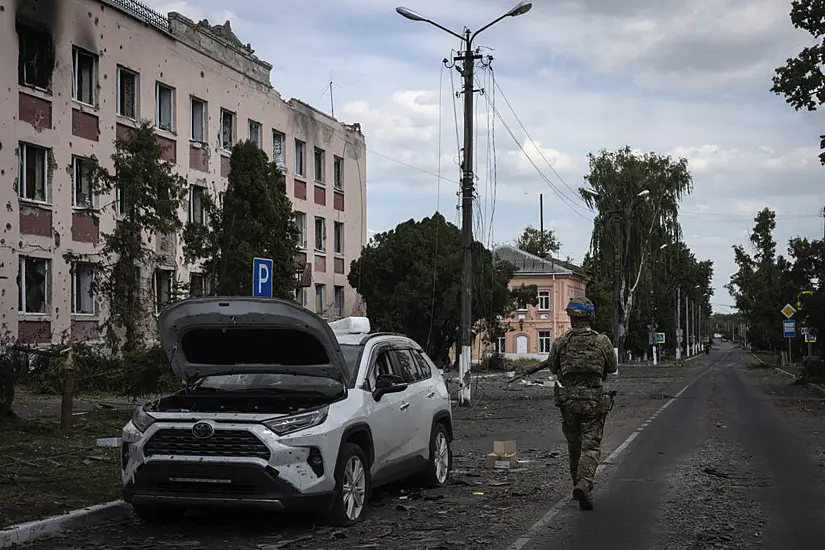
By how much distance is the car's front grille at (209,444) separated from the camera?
26.9 ft

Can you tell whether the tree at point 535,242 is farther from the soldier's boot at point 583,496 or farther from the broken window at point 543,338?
the soldier's boot at point 583,496

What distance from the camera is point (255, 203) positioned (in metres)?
19.3

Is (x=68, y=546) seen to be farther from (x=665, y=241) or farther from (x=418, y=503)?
(x=665, y=241)

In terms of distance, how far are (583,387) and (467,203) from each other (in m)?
16.5

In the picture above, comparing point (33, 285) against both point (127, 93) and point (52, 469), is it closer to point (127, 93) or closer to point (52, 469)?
point (127, 93)

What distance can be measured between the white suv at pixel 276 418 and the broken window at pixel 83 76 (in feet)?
62.6

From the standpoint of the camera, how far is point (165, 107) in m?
A: 31.6

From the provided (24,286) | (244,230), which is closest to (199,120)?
(24,286)

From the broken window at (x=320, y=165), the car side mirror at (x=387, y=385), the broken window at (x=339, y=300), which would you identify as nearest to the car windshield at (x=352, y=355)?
the car side mirror at (x=387, y=385)

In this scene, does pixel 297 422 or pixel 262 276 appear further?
pixel 262 276

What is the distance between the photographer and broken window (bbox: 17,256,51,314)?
25.2 metres

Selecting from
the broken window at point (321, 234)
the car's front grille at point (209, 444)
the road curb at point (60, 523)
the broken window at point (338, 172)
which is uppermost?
the broken window at point (338, 172)

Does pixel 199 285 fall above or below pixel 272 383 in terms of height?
above

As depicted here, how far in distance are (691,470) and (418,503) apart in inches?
165
